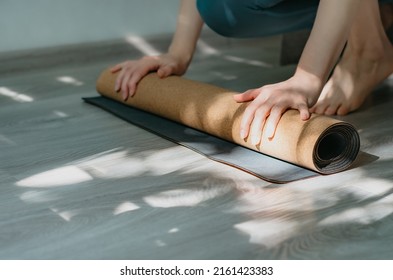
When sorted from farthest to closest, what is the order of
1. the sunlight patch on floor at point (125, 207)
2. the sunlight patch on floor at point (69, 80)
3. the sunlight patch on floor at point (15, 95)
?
the sunlight patch on floor at point (69, 80) < the sunlight patch on floor at point (15, 95) < the sunlight patch on floor at point (125, 207)

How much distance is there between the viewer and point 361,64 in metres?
2.42

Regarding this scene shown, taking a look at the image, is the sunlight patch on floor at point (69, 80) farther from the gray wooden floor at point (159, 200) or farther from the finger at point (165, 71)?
the finger at point (165, 71)

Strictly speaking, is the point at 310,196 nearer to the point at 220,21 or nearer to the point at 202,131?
→ the point at 202,131

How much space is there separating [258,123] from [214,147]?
7.5 inches

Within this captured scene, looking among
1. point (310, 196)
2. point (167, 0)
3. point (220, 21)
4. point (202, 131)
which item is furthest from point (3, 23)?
point (310, 196)

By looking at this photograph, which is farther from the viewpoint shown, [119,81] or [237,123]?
[119,81]

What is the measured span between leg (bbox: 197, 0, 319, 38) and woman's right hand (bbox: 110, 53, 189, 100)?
0.18 m

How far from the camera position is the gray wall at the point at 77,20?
3154 millimetres

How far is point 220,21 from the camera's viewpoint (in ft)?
8.02

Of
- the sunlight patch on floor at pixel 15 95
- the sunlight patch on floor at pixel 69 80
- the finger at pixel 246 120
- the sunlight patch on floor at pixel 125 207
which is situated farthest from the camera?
the sunlight patch on floor at pixel 69 80

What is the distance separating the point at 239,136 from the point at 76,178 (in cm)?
44

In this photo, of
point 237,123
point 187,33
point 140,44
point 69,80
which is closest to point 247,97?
point 237,123

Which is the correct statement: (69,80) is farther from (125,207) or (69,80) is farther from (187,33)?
(125,207)

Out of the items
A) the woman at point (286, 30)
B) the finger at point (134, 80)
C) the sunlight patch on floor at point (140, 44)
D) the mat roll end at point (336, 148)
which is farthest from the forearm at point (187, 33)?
the sunlight patch on floor at point (140, 44)
